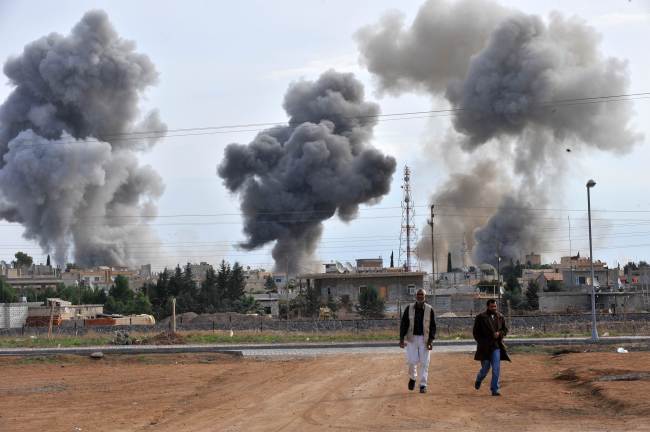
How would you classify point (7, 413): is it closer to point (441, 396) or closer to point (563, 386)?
point (441, 396)

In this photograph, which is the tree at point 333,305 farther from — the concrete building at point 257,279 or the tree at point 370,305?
the concrete building at point 257,279

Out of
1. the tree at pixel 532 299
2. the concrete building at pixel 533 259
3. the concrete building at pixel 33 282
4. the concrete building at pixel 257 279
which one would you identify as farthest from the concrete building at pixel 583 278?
the concrete building at pixel 33 282

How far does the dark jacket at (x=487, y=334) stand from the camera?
1269 centimetres

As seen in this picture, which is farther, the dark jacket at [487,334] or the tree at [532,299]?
the tree at [532,299]

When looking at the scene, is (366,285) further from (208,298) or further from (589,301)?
(589,301)

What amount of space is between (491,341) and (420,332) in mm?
939

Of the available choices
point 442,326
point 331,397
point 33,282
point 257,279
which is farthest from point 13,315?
point 257,279

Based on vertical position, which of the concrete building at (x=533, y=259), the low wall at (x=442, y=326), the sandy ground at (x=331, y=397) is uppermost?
the concrete building at (x=533, y=259)

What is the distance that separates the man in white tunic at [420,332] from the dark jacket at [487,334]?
25.6 inches

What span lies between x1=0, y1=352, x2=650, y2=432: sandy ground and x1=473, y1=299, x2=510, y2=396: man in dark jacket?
34cm

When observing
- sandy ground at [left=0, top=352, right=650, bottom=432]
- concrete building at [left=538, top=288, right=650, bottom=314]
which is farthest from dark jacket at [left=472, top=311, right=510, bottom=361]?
concrete building at [left=538, top=288, right=650, bottom=314]

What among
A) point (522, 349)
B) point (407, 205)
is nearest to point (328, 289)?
point (407, 205)

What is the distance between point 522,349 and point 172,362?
7.93 metres

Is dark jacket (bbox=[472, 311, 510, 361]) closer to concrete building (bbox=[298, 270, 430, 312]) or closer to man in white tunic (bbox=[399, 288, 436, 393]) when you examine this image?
man in white tunic (bbox=[399, 288, 436, 393])
